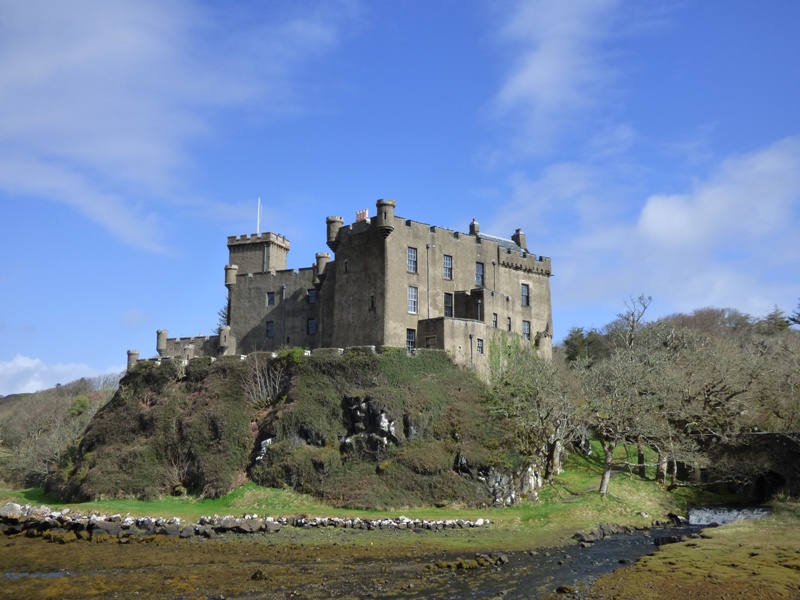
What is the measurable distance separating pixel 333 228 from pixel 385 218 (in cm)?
621

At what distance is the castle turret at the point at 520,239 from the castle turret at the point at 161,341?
3068 centimetres

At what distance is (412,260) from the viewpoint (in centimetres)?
5328

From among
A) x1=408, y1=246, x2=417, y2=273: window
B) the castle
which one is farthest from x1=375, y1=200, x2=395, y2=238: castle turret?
x1=408, y1=246, x2=417, y2=273: window

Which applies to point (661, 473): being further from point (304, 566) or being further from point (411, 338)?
point (304, 566)

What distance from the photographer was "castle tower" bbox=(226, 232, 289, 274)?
63.2 m

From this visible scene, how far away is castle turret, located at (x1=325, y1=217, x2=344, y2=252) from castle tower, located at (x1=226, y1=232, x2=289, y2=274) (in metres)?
7.82

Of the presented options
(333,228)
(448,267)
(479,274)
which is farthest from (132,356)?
(479,274)

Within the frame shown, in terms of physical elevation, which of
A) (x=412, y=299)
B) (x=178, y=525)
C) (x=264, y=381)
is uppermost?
(x=412, y=299)

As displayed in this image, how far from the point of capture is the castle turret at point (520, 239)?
211ft

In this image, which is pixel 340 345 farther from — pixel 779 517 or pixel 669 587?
pixel 669 587

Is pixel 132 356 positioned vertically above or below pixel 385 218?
below

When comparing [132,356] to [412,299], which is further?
[132,356]

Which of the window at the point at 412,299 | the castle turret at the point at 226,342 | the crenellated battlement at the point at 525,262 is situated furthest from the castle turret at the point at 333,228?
the crenellated battlement at the point at 525,262

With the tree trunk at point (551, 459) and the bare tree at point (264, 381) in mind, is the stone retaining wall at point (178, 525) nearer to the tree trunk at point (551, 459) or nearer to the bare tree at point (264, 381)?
the tree trunk at point (551, 459)
